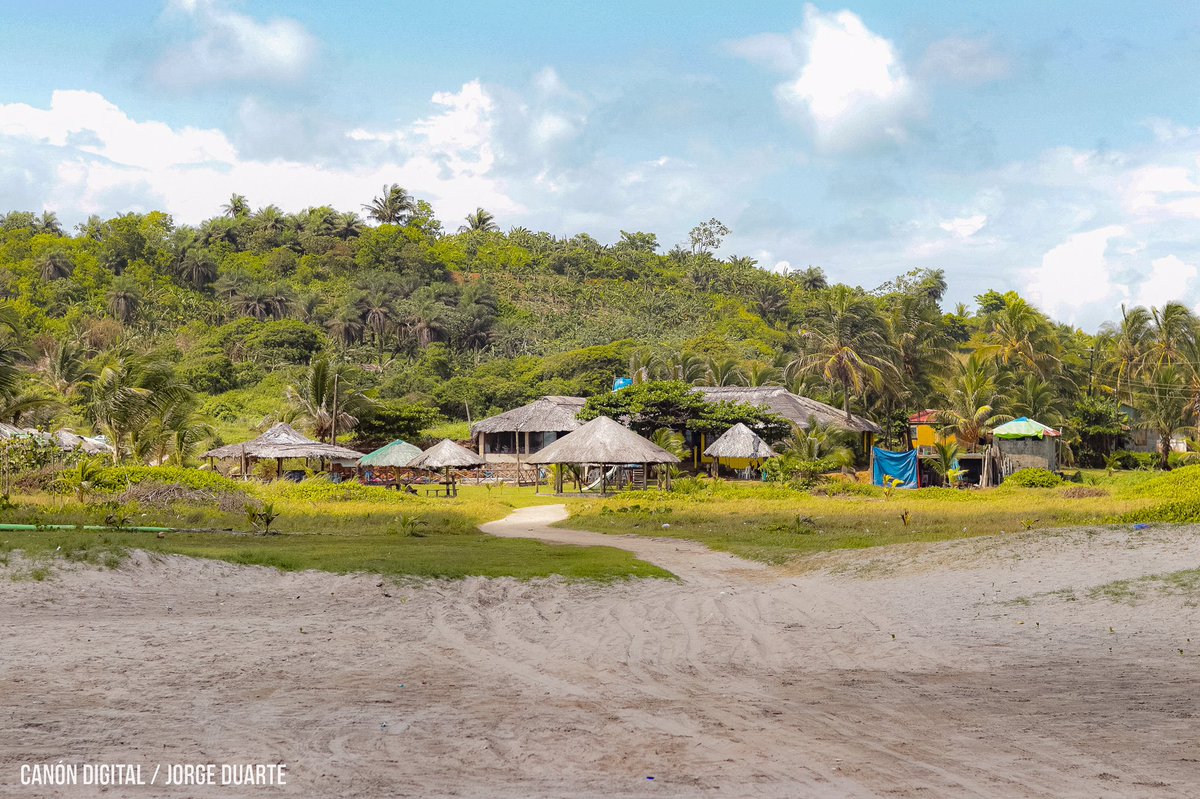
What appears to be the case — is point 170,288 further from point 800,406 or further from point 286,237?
point 800,406

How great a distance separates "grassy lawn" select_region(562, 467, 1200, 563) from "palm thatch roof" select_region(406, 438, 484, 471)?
6461mm

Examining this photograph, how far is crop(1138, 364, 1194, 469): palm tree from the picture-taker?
50.4m

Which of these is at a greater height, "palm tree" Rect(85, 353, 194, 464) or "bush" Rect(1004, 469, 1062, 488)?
"palm tree" Rect(85, 353, 194, 464)

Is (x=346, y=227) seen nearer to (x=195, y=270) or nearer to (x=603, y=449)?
(x=195, y=270)

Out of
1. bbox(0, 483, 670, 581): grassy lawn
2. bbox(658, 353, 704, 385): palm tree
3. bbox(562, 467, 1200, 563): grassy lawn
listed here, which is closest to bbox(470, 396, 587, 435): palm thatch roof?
bbox(658, 353, 704, 385): palm tree

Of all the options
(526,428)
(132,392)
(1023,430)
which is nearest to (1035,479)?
(1023,430)

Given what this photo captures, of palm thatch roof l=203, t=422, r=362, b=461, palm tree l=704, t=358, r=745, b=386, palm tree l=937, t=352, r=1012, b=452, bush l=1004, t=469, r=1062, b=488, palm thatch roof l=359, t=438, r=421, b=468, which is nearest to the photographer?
bush l=1004, t=469, r=1062, b=488

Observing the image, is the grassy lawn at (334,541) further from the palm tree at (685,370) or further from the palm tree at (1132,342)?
the palm tree at (1132,342)

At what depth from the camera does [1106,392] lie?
62.5m

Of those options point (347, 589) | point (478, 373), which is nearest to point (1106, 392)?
point (478, 373)

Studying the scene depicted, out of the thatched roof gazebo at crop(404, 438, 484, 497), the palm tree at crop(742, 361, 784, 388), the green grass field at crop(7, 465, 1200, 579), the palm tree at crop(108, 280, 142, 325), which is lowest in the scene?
the green grass field at crop(7, 465, 1200, 579)

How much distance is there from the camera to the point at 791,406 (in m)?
46.3

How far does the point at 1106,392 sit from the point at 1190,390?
10.5 meters

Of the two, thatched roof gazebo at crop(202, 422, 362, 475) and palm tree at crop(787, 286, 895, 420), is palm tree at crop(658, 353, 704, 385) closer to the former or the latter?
palm tree at crop(787, 286, 895, 420)
